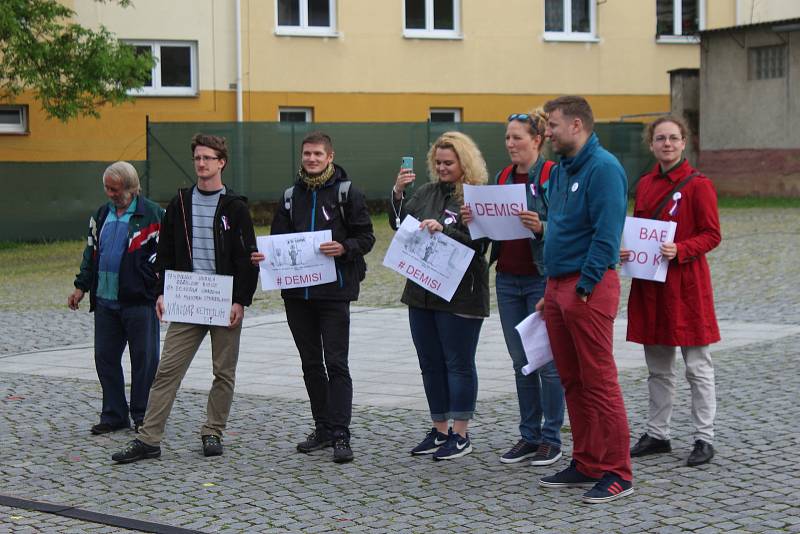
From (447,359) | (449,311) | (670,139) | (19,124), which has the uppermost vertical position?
(19,124)

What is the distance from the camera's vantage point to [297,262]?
25.8 feet

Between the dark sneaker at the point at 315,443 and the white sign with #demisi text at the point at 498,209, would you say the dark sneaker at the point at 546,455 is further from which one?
the dark sneaker at the point at 315,443

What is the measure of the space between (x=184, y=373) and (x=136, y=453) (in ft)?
1.82

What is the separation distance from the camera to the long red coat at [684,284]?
24.2ft

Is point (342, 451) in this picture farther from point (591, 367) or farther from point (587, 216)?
point (587, 216)

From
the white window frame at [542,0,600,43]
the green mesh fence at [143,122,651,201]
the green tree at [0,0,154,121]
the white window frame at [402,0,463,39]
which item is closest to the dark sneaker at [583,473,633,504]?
the green tree at [0,0,154,121]

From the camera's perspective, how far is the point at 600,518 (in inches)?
248

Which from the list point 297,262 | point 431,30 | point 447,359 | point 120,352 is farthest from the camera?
point 431,30

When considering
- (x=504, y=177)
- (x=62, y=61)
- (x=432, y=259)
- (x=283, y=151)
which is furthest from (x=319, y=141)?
(x=283, y=151)

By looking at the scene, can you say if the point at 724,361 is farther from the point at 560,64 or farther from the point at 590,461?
the point at 560,64

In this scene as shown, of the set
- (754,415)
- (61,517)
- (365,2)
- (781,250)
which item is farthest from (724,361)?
(365,2)

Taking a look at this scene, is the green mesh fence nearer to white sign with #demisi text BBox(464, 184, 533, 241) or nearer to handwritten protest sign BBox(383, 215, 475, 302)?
handwritten protest sign BBox(383, 215, 475, 302)

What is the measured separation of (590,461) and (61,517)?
2677mm

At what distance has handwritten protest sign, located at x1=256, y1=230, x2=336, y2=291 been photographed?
25.8 ft
